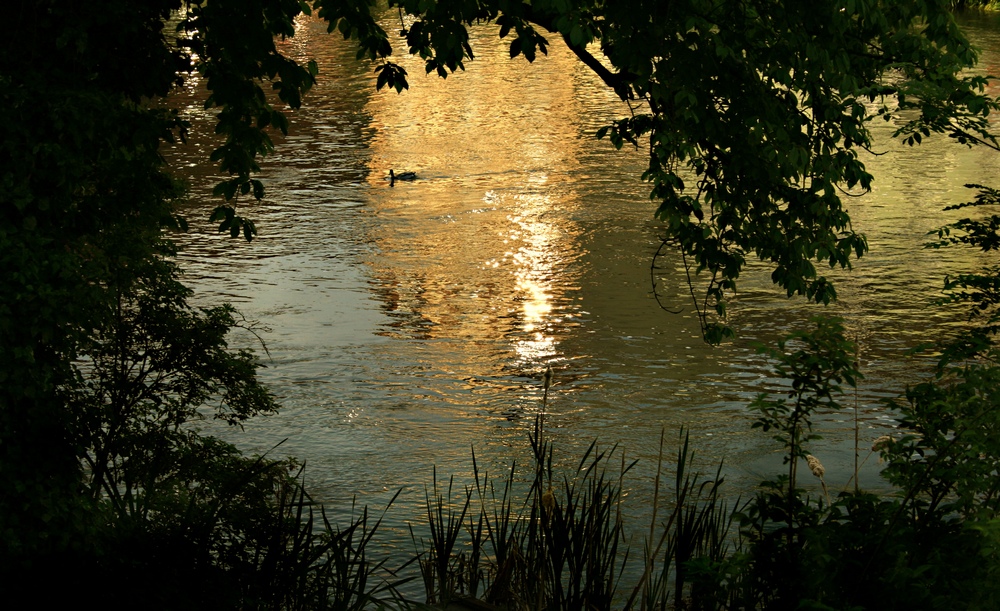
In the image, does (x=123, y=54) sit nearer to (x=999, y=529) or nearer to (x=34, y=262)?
(x=34, y=262)

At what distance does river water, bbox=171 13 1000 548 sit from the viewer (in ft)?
31.1

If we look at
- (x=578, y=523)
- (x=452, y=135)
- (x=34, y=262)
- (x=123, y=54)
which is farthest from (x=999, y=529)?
(x=452, y=135)

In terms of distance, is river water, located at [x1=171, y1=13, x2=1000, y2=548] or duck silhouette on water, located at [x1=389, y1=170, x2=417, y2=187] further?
duck silhouette on water, located at [x1=389, y1=170, x2=417, y2=187]

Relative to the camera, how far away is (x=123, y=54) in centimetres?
559

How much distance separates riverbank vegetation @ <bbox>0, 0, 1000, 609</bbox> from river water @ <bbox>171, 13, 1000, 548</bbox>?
69 centimetres

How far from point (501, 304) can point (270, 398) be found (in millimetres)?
6264

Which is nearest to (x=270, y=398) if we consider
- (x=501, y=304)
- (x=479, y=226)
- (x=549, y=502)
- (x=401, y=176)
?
(x=549, y=502)

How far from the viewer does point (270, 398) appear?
6.56m

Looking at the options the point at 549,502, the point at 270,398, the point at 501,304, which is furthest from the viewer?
the point at 501,304

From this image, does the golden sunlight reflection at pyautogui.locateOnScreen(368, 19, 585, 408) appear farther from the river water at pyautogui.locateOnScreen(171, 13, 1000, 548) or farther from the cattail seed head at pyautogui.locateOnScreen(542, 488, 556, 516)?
the cattail seed head at pyautogui.locateOnScreen(542, 488, 556, 516)

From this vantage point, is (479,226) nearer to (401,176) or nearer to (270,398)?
(401,176)

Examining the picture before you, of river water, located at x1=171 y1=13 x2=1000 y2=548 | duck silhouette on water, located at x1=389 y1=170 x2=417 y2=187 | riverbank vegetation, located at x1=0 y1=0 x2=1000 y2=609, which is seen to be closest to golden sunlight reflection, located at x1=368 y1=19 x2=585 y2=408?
river water, located at x1=171 y1=13 x2=1000 y2=548

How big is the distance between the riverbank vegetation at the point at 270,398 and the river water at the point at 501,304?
69 centimetres

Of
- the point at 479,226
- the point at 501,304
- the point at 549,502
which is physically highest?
the point at 479,226
